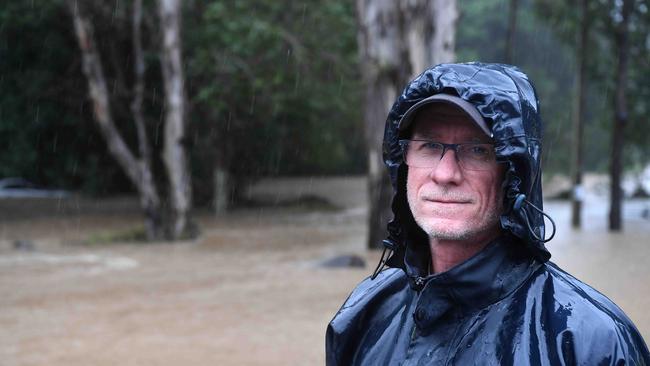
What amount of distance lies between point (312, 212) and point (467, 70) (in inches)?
967

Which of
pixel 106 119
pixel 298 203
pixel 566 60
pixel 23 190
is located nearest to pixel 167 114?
pixel 106 119

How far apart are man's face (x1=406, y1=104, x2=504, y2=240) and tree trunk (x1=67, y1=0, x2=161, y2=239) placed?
16.1 m

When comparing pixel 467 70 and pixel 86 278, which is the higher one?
pixel 467 70

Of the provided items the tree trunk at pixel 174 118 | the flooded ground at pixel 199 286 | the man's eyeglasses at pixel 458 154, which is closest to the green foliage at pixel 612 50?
the flooded ground at pixel 199 286

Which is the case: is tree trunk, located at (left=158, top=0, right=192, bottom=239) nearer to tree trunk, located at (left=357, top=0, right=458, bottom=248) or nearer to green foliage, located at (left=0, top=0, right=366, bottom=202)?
green foliage, located at (left=0, top=0, right=366, bottom=202)

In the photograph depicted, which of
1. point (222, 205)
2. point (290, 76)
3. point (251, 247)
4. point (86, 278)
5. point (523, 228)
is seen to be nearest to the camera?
point (523, 228)

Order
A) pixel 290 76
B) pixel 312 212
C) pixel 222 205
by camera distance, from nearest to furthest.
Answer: pixel 290 76 → pixel 222 205 → pixel 312 212

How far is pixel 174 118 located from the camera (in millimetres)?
17641

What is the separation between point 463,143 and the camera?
1827 millimetres

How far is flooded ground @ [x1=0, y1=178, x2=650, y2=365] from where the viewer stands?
8.26 metres

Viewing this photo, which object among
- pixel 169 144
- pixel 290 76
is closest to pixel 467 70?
pixel 169 144

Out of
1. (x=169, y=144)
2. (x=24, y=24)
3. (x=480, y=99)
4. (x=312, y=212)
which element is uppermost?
(x=24, y=24)

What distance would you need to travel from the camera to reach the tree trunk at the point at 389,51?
45.3 ft

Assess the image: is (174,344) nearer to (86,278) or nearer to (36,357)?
(36,357)
